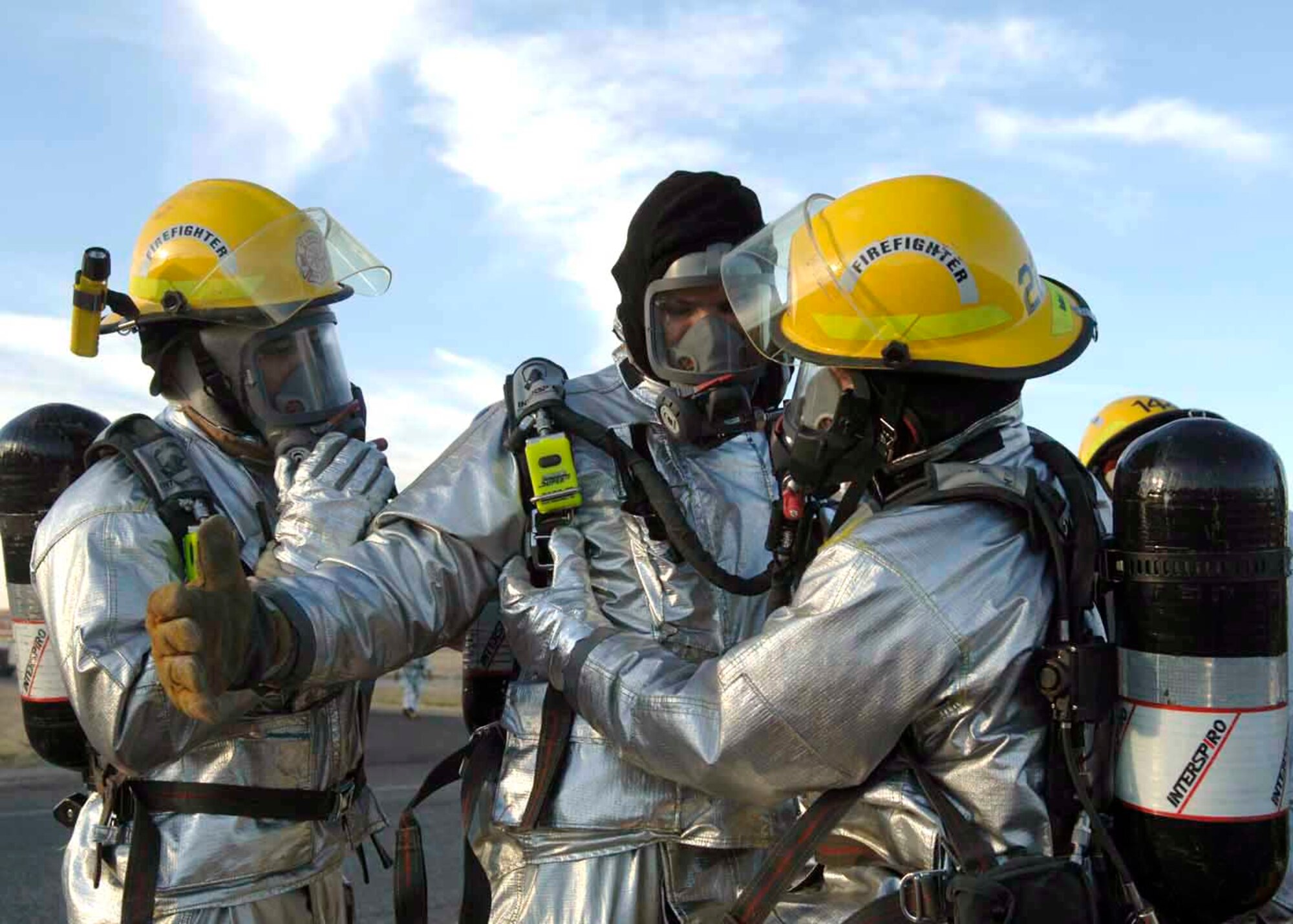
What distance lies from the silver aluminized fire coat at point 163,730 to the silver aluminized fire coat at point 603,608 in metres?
0.34

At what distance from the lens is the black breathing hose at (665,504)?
8.85ft

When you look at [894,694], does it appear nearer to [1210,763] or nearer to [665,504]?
[1210,763]

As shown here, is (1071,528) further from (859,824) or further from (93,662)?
(93,662)

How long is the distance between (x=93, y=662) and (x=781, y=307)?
1606 millimetres

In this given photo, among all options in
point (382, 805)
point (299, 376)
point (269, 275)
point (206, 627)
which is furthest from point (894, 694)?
point (382, 805)

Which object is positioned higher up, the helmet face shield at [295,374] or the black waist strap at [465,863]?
the helmet face shield at [295,374]

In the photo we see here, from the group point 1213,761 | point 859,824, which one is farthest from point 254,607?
point 1213,761

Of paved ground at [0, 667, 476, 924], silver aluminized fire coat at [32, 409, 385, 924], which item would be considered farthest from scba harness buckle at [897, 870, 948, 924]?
paved ground at [0, 667, 476, 924]

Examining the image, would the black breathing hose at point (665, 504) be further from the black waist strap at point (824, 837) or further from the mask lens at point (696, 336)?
the black waist strap at point (824, 837)

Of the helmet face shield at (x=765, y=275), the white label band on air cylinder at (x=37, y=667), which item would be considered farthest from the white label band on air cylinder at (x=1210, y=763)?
the white label band on air cylinder at (x=37, y=667)

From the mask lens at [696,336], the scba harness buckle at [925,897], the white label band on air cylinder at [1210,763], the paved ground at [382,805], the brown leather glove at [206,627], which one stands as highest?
the mask lens at [696,336]

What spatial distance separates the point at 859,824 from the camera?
2246 mm

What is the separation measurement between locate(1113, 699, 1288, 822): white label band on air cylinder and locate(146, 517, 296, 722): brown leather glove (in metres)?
1.47

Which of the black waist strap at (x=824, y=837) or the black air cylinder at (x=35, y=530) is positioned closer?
the black waist strap at (x=824, y=837)
